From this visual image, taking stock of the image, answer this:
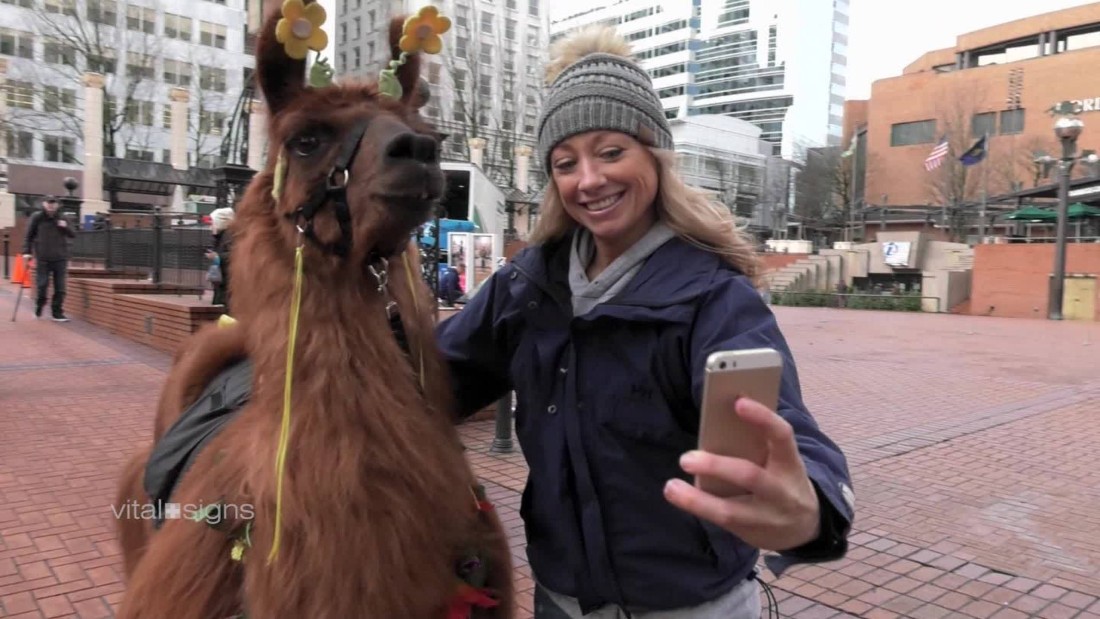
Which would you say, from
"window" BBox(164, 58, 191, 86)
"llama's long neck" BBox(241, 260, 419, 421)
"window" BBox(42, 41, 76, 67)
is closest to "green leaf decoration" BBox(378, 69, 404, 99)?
"llama's long neck" BBox(241, 260, 419, 421)

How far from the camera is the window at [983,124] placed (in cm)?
4844

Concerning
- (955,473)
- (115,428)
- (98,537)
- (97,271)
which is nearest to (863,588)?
(955,473)

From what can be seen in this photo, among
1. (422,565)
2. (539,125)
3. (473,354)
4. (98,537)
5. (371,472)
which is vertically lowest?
(98,537)

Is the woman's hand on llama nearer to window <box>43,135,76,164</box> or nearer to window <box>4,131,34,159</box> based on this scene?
window <box>4,131,34,159</box>

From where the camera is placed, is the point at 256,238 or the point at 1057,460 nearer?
the point at 256,238

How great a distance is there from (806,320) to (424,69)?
21111mm

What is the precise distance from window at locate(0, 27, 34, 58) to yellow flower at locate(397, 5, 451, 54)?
54438mm

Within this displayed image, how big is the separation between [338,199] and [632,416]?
2.61ft

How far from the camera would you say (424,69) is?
2.11m

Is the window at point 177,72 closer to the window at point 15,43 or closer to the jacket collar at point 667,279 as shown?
the window at point 15,43

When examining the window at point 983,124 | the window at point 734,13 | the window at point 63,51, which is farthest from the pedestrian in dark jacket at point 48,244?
the window at point 734,13

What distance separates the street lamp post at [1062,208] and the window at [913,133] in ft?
104

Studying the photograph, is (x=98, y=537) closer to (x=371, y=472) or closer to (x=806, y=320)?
(x=371, y=472)

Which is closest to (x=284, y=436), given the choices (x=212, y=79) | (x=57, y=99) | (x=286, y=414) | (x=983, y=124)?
(x=286, y=414)
